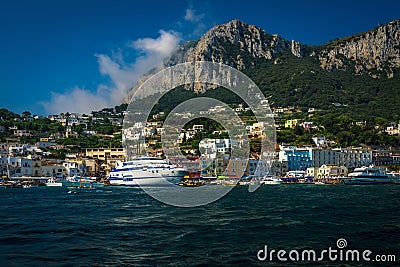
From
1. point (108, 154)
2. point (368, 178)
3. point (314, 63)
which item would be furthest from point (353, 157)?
point (314, 63)

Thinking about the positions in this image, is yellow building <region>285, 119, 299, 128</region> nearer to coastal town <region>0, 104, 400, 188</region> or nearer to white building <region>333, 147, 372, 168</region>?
coastal town <region>0, 104, 400, 188</region>

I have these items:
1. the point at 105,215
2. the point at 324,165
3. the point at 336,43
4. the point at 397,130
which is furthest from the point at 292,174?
the point at 336,43

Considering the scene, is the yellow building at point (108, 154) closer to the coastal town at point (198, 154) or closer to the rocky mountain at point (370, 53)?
the coastal town at point (198, 154)

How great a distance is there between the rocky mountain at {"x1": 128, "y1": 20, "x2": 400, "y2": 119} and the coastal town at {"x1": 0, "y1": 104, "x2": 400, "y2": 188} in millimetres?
16747

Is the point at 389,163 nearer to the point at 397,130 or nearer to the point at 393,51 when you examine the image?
the point at 397,130

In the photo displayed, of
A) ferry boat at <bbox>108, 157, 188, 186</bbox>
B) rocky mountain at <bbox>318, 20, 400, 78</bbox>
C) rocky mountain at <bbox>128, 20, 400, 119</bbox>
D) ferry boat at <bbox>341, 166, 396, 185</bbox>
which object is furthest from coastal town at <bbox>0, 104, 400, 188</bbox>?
rocky mountain at <bbox>318, 20, 400, 78</bbox>

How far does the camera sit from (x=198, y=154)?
268 ft

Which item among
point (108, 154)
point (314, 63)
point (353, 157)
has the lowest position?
point (353, 157)

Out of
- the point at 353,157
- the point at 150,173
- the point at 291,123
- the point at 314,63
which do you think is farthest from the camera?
the point at 314,63

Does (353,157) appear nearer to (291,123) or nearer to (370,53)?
(291,123)

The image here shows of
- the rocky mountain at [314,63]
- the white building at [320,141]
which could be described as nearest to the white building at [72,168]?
the white building at [320,141]

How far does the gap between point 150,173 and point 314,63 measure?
107 m

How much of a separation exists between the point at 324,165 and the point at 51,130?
76.4 metres

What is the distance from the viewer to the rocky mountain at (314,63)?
123250 mm
